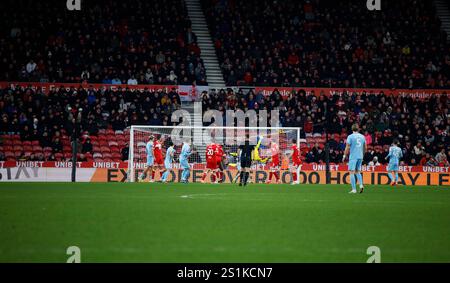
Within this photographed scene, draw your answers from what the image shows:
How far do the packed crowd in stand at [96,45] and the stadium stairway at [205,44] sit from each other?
4.31 feet

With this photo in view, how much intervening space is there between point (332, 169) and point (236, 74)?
8820 millimetres

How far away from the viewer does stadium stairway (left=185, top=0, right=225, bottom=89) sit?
4141 centimetres

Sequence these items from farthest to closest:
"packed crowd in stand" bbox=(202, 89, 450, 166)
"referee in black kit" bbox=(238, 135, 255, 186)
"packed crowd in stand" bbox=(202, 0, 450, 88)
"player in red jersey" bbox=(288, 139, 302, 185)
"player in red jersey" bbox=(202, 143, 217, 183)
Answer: "packed crowd in stand" bbox=(202, 0, 450, 88)
"packed crowd in stand" bbox=(202, 89, 450, 166)
"player in red jersey" bbox=(288, 139, 302, 185)
"player in red jersey" bbox=(202, 143, 217, 183)
"referee in black kit" bbox=(238, 135, 255, 186)

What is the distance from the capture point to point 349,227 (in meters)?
12.2

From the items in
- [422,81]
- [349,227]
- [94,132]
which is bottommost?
[349,227]

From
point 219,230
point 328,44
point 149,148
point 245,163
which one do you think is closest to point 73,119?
point 149,148

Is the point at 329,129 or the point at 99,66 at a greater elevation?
the point at 99,66

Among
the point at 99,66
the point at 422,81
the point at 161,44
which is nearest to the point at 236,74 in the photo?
the point at 161,44

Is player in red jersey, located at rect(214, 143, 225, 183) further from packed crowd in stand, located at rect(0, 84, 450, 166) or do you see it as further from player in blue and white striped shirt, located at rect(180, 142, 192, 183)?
packed crowd in stand, located at rect(0, 84, 450, 166)

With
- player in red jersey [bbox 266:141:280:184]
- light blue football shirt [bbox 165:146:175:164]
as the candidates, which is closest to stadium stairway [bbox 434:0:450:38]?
player in red jersey [bbox 266:141:280:184]

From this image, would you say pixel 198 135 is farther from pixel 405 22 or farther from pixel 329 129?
pixel 405 22

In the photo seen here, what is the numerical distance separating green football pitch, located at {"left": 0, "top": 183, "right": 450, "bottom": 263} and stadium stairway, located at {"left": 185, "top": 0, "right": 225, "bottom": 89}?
936 inches

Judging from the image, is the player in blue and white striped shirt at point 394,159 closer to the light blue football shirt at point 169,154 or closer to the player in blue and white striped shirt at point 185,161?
the player in blue and white striped shirt at point 185,161

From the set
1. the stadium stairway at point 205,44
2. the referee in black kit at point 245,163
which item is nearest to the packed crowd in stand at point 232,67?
the stadium stairway at point 205,44
